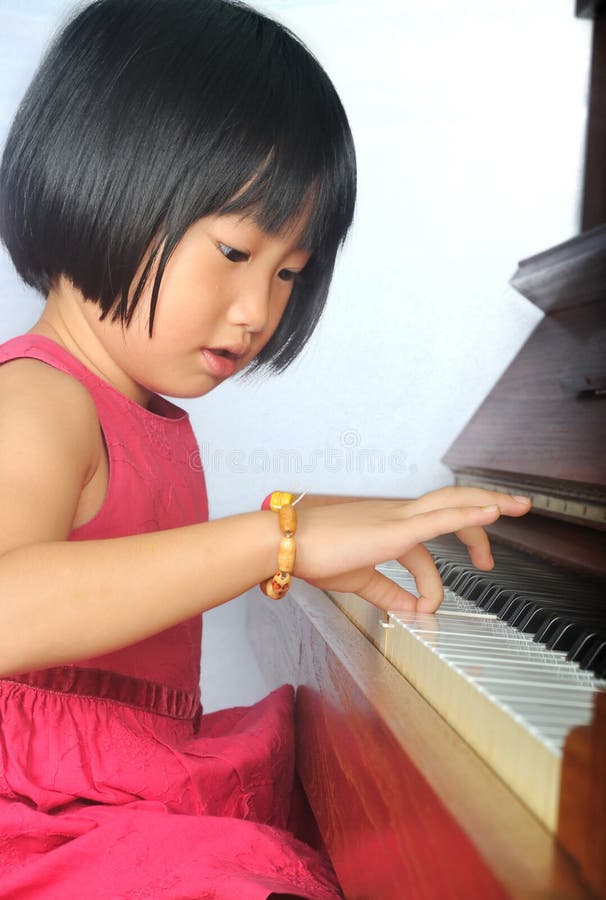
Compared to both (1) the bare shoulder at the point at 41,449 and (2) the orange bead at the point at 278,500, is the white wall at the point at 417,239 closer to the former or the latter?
(1) the bare shoulder at the point at 41,449

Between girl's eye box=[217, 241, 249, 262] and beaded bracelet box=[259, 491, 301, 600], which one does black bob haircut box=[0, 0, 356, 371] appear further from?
beaded bracelet box=[259, 491, 301, 600]

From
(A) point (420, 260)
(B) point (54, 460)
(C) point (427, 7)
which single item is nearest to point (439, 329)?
(A) point (420, 260)

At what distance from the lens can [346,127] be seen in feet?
3.03

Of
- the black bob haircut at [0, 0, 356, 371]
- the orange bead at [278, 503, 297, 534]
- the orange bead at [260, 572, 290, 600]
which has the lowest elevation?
the orange bead at [260, 572, 290, 600]

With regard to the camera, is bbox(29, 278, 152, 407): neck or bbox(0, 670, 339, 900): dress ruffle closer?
bbox(0, 670, 339, 900): dress ruffle

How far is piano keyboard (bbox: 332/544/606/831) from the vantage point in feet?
1.39

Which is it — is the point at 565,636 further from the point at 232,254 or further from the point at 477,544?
the point at 232,254

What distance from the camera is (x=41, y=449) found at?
648mm

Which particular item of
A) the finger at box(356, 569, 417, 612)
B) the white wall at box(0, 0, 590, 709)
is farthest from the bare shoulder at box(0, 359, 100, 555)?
the white wall at box(0, 0, 590, 709)

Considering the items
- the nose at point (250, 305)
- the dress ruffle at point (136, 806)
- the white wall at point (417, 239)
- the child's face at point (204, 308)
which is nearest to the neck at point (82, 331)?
the child's face at point (204, 308)

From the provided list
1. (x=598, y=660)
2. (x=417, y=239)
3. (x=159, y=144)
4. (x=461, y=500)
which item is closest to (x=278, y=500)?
(x=461, y=500)

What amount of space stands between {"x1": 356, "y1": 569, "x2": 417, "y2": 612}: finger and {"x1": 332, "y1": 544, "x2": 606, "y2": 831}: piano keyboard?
0.01 meters

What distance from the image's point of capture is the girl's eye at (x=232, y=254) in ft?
2.65

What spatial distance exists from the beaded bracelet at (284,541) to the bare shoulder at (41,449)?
0.15 m
